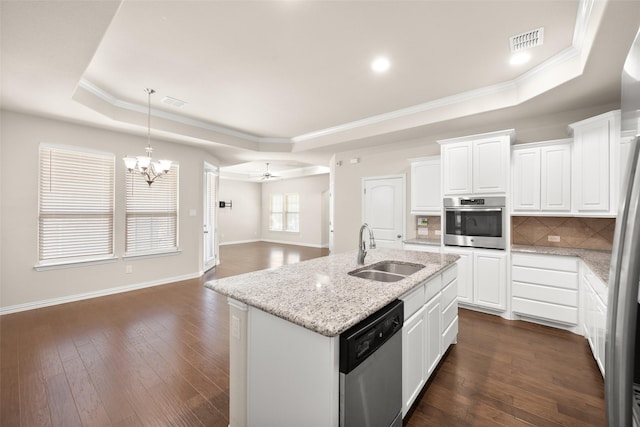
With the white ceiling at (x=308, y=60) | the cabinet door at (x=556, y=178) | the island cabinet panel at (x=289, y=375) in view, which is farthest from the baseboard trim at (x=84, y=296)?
the cabinet door at (x=556, y=178)

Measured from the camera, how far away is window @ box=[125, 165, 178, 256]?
185 inches

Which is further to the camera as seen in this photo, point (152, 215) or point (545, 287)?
point (152, 215)

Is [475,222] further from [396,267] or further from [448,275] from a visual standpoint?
[396,267]

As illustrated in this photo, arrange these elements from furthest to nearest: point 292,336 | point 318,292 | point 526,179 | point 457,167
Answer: point 457,167 < point 526,179 < point 318,292 < point 292,336

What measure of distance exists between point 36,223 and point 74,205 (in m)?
0.47

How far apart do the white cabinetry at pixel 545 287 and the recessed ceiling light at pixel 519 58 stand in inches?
85.1

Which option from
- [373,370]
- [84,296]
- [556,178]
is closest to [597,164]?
[556,178]

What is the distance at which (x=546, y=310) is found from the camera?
3156 millimetres

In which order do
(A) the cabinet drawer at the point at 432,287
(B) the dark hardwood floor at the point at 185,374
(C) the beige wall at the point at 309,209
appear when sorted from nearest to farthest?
(B) the dark hardwood floor at the point at 185,374
(A) the cabinet drawer at the point at 432,287
(C) the beige wall at the point at 309,209

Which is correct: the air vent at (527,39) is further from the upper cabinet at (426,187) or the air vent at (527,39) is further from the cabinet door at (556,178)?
the upper cabinet at (426,187)

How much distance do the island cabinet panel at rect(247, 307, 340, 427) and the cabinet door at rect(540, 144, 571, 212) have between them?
11.8 ft

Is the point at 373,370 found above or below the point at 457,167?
below

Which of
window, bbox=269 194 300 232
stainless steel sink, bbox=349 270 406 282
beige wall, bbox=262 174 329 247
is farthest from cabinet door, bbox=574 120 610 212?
window, bbox=269 194 300 232

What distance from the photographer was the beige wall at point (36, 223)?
358cm
